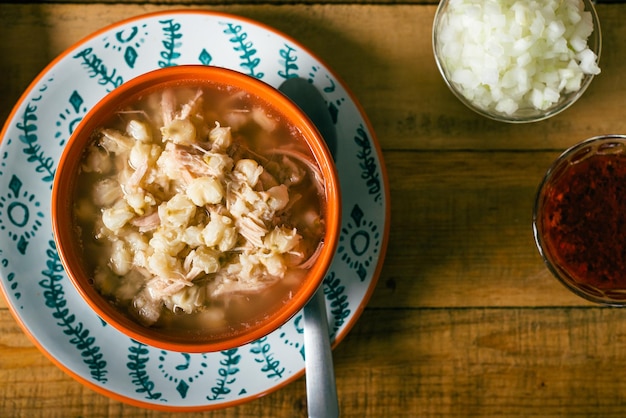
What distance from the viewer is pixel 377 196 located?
53.6 inches

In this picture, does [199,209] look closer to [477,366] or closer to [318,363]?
[318,363]

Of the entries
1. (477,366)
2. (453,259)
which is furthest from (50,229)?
(477,366)

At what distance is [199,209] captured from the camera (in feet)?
3.94

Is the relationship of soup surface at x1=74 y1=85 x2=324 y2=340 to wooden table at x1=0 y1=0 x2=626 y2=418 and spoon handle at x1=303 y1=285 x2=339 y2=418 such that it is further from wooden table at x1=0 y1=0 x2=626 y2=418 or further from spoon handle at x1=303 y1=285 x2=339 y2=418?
wooden table at x1=0 y1=0 x2=626 y2=418

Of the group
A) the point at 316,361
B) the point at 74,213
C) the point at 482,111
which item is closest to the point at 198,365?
the point at 316,361

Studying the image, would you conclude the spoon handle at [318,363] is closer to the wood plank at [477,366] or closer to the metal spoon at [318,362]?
the metal spoon at [318,362]

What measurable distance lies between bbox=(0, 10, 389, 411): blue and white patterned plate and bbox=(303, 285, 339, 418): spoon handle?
0.25 feet

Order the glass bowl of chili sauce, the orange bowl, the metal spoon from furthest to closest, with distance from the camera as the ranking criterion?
the glass bowl of chili sauce
the metal spoon
the orange bowl

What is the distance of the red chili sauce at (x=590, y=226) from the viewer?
1.39 metres

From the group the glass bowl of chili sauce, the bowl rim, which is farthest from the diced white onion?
the glass bowl of chili sauce

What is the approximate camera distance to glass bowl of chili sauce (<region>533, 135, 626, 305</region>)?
1392mm

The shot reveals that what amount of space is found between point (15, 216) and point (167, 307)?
0.39 m

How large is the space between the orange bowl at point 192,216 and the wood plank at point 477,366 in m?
0.34

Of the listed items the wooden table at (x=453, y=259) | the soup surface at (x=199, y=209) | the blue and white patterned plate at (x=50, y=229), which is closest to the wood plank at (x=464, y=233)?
the wooden table at (x=453, y=259)
